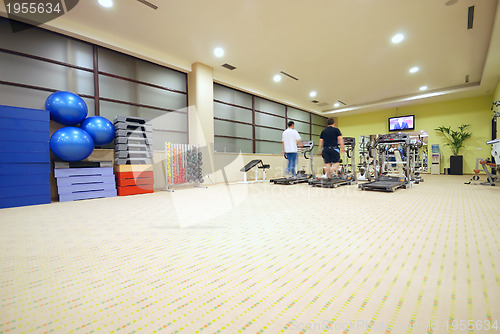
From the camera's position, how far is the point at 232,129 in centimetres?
776

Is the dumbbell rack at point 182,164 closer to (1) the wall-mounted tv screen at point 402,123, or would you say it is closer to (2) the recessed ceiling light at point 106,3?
(2) the recessed ceiling light at point 106,3

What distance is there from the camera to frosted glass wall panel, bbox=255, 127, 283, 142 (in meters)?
8.78

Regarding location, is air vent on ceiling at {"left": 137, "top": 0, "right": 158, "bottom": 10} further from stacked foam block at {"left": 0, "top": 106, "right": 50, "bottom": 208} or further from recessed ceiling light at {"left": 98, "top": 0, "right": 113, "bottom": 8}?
stacked foam block at {"left": 0, "top": 106, "right": 50, "bottom": 208}

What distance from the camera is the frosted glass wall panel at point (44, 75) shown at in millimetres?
3969

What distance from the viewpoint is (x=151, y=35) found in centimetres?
491

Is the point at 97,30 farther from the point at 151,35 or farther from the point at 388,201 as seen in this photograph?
the point at 388,201

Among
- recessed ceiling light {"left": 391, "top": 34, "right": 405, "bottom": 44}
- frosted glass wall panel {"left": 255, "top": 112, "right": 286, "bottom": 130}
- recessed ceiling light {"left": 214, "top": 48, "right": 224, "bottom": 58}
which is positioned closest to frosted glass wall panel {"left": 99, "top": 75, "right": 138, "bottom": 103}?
recessed ceiling light {"left": 214, "top": 48, "right": 224, "bottom": 58}

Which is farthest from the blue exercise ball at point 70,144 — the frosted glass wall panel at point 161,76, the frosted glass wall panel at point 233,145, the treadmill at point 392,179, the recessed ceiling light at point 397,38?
the recessed ceiling light at point 397,38

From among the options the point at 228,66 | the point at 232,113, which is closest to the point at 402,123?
the point at 232,113

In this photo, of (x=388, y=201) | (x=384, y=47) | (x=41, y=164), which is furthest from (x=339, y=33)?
(x=41, y=164)

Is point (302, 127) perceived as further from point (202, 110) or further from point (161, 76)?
point (161, 76)

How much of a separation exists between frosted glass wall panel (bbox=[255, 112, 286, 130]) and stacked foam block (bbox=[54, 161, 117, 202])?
222 inches

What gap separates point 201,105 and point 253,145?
2.84 meters

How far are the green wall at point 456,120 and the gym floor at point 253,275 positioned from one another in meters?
9.84
